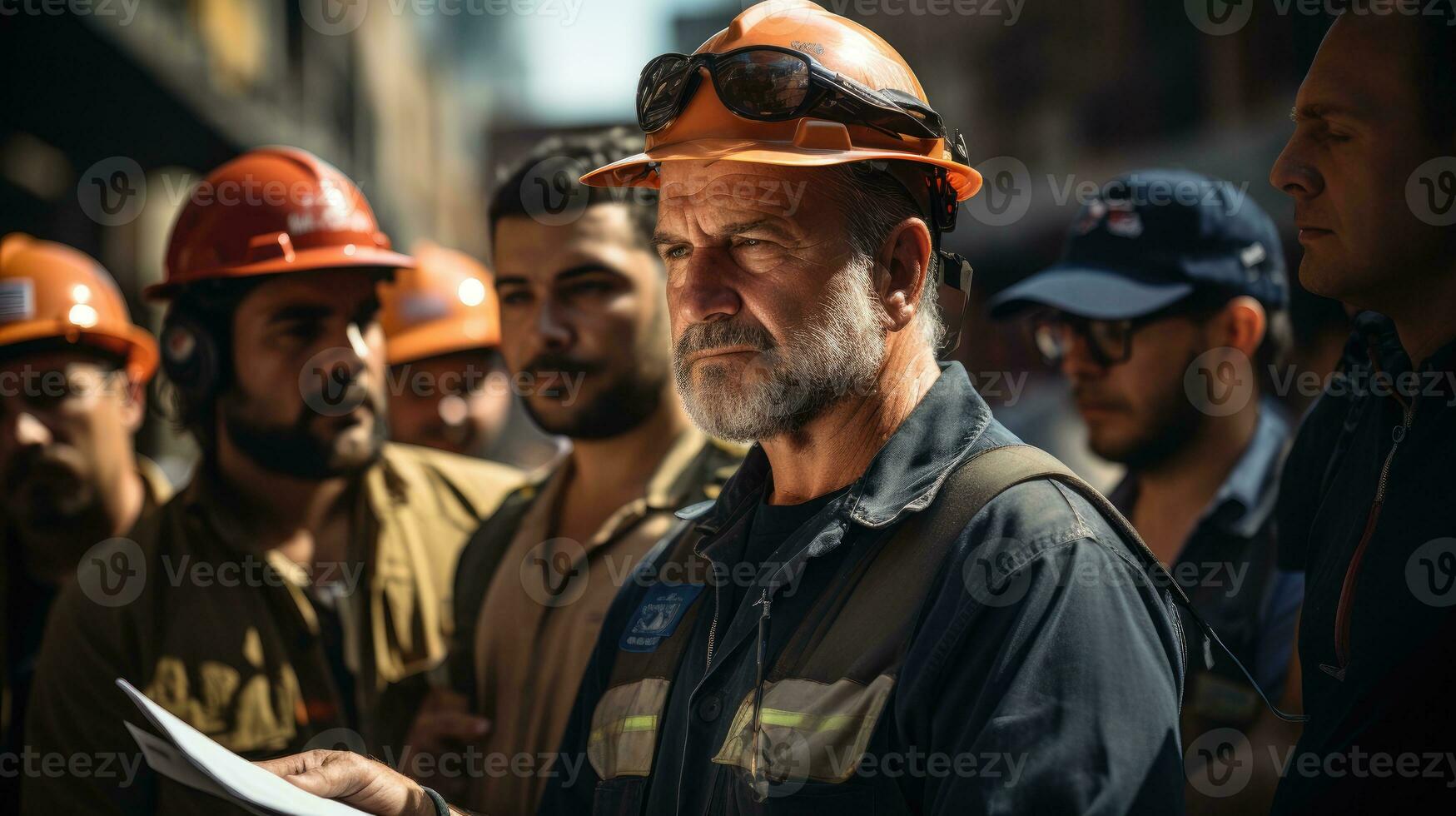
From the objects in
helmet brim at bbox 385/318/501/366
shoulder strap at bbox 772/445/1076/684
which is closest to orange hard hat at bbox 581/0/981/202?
shoulder strap at bbox 772/445/1076/684

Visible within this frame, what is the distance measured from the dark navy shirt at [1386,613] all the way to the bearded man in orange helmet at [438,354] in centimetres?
418

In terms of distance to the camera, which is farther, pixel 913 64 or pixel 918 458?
pixel 913 64

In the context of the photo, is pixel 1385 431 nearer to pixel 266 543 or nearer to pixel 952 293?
pixel 952 293

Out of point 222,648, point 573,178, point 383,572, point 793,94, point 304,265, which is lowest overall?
point 222,648

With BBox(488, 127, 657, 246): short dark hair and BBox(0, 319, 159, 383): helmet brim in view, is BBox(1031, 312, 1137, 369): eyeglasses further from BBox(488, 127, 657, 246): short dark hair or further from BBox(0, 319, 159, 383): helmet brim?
BBox(0, 319, 159, 383): helmet brim

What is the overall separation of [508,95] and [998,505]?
150ft

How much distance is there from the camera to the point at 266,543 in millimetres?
4465

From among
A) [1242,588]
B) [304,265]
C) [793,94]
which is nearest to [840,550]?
[793,94]

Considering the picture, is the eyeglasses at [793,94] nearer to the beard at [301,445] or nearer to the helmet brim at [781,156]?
the helmet brim at [781,156]

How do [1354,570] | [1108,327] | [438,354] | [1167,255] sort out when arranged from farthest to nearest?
[438,354]
[1108,327]
[1167,255]
[1354,570]

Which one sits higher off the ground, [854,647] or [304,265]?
[304,265]

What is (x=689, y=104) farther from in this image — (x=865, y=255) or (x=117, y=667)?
(x=117, y=667)

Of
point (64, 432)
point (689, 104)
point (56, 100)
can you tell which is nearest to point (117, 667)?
point (64, 432)

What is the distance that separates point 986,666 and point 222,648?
121 inches
